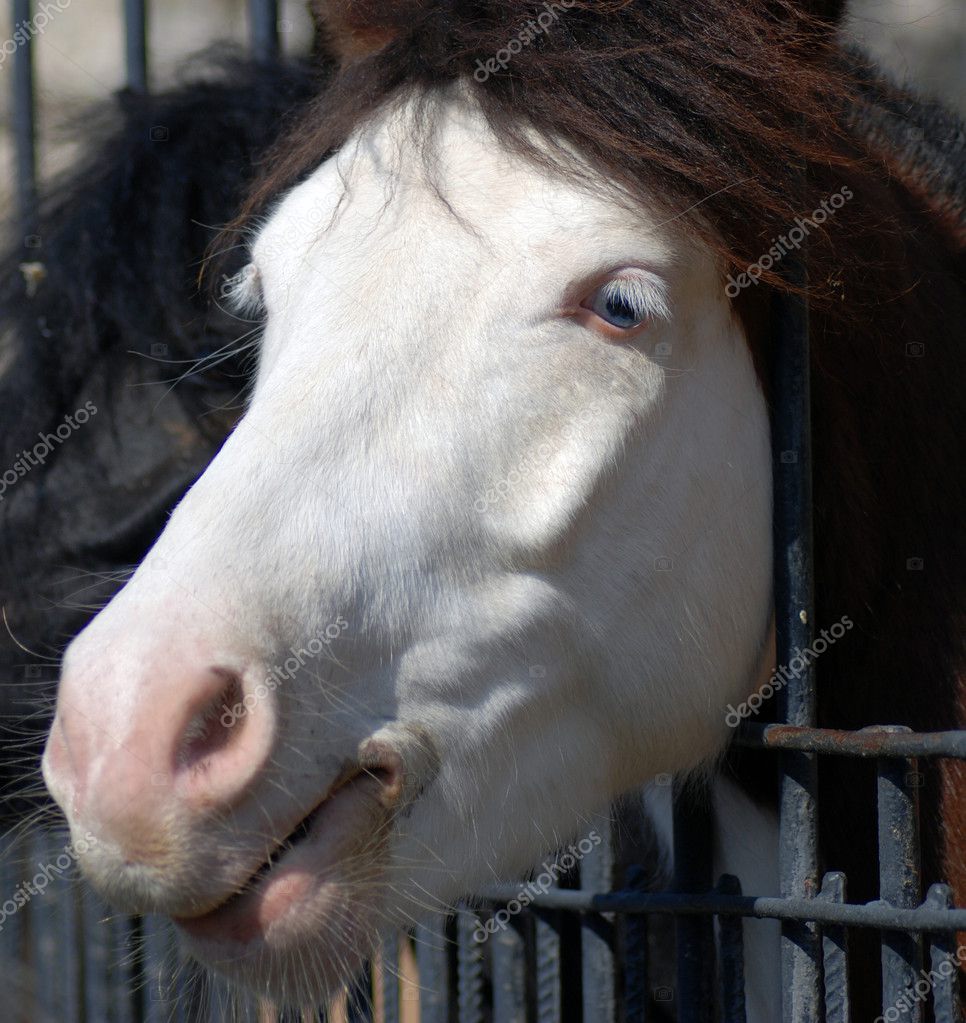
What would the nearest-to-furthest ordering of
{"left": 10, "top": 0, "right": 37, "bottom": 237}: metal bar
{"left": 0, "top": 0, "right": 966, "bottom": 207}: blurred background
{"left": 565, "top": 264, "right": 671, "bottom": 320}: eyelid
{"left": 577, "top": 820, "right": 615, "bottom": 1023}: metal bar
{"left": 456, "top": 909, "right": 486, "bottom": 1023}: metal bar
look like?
{"left": 565, "top": 264, "right": 671, "bottom": 320}: eyelid < {"left": 577, "top": 820, "right": 615, "bottom": 1023}: metal bar < {"left": 456, "top": 909, "right": 486, "bottom": 1023}: metal bar < {"left": 10, "top": 0, "right": 37, "bottom": 237}: metal bar < {"left": 0, "top": 0, "right": 966, "bottom": 207}: blurred background

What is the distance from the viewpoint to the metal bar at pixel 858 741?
1.13 m

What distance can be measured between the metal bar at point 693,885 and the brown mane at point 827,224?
0.55ft

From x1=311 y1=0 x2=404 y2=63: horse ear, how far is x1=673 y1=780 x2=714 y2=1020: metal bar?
1075 mm

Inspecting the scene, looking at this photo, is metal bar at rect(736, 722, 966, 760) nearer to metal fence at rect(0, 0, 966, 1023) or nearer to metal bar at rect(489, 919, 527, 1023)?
metal fence at rect(0, 0, 966, 1023)

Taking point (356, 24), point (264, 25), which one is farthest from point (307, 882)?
point (264, 25)

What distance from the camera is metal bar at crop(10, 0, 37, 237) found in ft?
8.77

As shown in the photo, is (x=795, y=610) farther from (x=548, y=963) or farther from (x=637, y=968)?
(x=548, y=963)

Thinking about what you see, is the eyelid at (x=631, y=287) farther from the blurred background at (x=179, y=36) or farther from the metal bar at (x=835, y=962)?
the blurred background at (x=179, y=36)

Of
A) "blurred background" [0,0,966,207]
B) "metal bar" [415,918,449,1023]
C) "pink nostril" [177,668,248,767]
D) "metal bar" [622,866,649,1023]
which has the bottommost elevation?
"metal bar" [415,918,449,1023]

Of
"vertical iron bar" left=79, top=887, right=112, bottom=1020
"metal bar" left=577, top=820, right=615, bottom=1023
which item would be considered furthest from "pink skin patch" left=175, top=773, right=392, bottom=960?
"vertical iron bar" left=79, top=887, right=112, bottom=1020

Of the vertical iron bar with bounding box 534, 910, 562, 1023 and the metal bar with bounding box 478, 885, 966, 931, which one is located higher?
the metal bar with bounding box 478, 885, 966, 931

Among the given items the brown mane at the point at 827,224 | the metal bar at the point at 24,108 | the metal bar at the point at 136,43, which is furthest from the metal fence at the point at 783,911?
the metal bar at the point at 136,43

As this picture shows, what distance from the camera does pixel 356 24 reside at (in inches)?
63.1

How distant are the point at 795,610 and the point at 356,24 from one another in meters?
1.00
